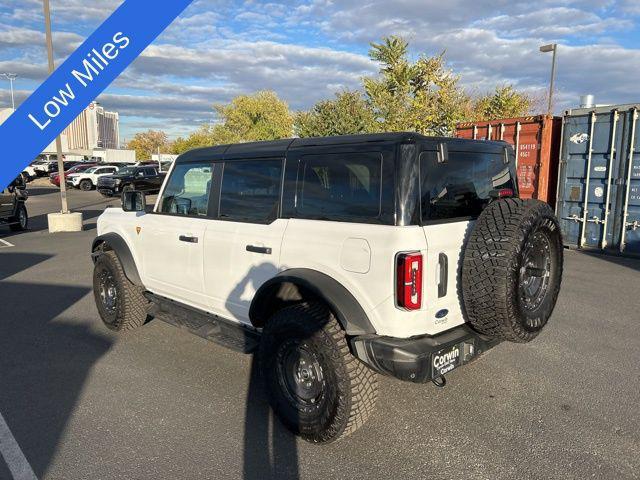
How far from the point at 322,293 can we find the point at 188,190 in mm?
2000

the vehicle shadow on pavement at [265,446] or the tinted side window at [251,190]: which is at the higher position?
the tinted side window at [251,190]

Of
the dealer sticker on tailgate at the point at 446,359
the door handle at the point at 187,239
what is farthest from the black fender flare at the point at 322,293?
the door handle at the point at 187,239

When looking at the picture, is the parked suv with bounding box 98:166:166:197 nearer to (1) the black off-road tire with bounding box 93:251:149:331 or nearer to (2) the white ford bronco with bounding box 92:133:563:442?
(1) the black off-road tire with bounding box 93:251:149:331

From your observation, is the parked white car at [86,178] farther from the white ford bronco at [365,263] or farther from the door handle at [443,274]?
the door handle at [443,274]

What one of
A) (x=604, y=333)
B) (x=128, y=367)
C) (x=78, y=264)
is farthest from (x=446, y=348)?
(x=78, y=264)

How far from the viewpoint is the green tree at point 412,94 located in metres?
20.3

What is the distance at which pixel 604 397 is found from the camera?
12.3 feet

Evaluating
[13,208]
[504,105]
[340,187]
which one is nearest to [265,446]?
[340,187]

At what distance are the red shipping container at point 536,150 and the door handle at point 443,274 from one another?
26.7 ft

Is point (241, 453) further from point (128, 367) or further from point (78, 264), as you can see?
point (78, 264)

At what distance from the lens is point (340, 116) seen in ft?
86.3

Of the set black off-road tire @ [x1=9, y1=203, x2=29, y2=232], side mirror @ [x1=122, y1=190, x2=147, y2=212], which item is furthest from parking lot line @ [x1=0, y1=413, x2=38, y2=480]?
black off-road tire @ [x1=9, y1=203, x2=29, y2=232]

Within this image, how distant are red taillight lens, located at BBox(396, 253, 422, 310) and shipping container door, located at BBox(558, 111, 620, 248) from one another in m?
8.33

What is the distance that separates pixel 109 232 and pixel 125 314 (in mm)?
911
